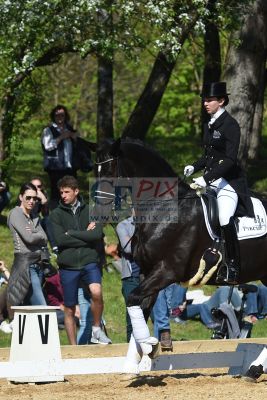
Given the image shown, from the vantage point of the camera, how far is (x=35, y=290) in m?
13.3

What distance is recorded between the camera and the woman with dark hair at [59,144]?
16844 mm

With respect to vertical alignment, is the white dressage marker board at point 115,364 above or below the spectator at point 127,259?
below

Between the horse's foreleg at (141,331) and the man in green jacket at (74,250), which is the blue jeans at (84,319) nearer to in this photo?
the man in green jacket at (74,250)

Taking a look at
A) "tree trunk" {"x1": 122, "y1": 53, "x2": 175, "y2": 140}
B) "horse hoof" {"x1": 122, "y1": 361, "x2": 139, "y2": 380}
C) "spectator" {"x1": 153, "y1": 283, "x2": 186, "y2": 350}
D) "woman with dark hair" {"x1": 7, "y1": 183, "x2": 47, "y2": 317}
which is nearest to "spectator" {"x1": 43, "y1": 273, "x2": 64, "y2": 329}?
"woman with dark hair" {"x1": 7, "y1": 183, "x2": 47, "y2": 317}

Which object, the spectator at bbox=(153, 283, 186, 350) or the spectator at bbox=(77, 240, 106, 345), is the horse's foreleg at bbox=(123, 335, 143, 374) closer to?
the spectator at bbox=(153, 283, 186, 350)

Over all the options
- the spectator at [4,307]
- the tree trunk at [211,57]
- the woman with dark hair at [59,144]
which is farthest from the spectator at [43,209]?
the tree trunk at [211,57]

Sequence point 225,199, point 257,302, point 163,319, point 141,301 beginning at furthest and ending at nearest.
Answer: point 257,302 < point 163,319 < point 225,199 < point 141,301

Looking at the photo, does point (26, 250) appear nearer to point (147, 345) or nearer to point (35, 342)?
point (35, 342)

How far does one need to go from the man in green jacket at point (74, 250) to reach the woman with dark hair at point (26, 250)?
292 millimetres

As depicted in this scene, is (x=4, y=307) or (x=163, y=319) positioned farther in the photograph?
(x=4, y=307)

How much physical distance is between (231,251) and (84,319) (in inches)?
115

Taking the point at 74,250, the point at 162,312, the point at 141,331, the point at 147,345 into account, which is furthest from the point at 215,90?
the point at 162,312

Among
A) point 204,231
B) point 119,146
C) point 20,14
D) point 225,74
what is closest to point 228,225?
point 204,231

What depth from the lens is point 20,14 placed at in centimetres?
1711
